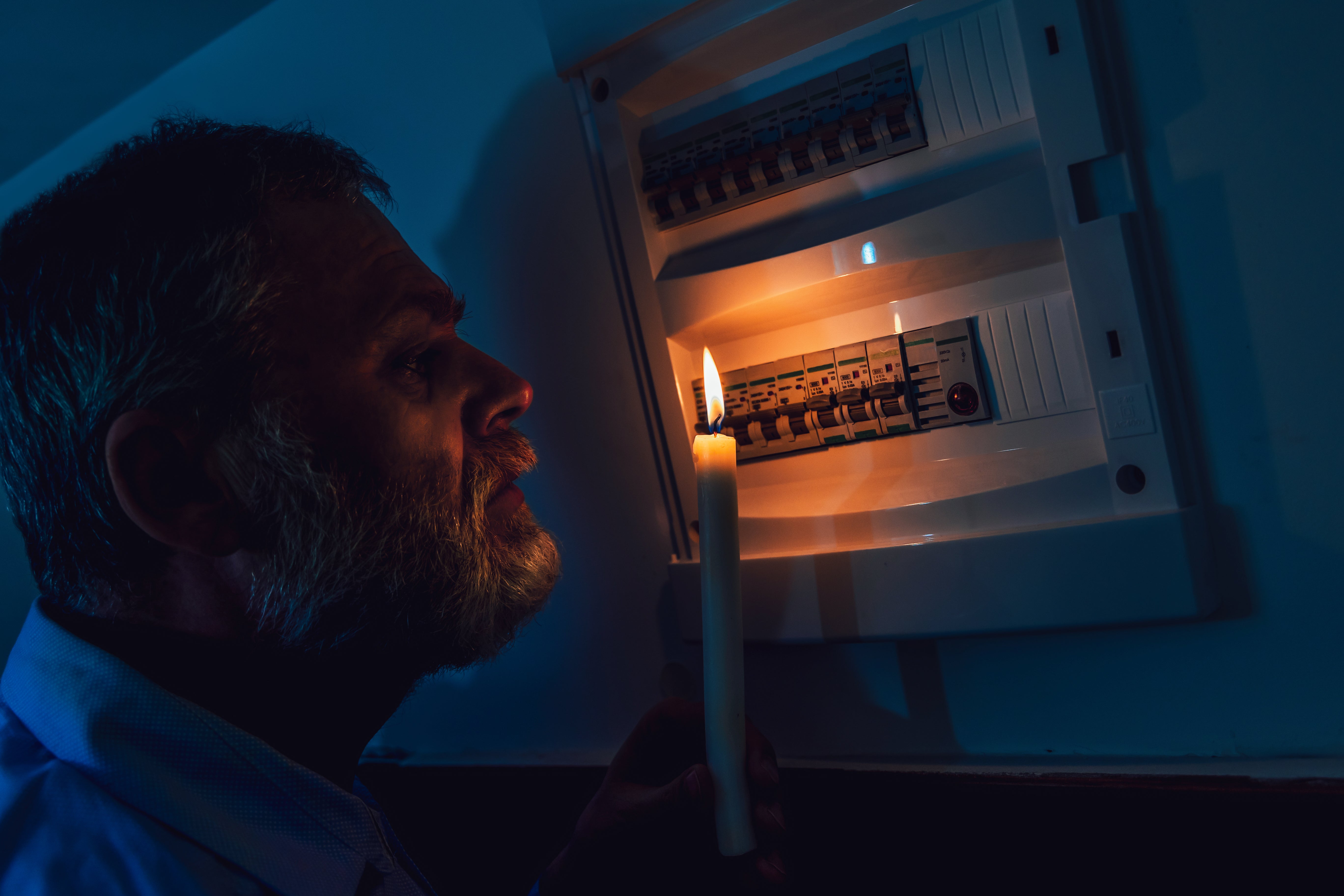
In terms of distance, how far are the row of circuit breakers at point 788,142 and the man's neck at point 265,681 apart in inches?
21.0

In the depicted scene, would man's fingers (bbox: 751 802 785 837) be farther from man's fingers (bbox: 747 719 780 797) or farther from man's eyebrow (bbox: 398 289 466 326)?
man's eyebrow (bbox: 398 289 466 326)

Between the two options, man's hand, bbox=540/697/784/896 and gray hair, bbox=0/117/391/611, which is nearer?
gray hair, bbox=0/117/391/611

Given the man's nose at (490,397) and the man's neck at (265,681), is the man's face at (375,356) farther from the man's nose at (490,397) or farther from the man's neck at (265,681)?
the man's neck at (265,681)

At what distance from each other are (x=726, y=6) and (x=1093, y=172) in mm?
352

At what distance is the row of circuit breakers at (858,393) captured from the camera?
0.63 meters

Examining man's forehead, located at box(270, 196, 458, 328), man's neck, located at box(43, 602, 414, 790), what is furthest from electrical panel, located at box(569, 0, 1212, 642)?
man's neck, located at box(43, 602, 414, 790)

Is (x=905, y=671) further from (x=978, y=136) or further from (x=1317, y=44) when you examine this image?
(x=1317, y=44)

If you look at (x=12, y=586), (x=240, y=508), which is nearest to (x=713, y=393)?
(x=240, y=508)

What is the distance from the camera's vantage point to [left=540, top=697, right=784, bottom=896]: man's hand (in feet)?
2.15

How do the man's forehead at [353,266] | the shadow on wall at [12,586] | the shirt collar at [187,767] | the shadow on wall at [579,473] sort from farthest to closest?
the shadow on wall at [12,586] → the shadow on wall at [579,473] → the man's forehead at [353,266] → the shirt collar at [187,767]

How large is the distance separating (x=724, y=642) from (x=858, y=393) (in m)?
0.28

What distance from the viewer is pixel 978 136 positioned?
61 centimetres

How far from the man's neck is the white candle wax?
0.30 metres

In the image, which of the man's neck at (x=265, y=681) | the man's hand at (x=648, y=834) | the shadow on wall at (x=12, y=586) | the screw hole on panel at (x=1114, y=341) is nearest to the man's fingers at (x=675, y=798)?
the man's hand at (x=648, y=834)
